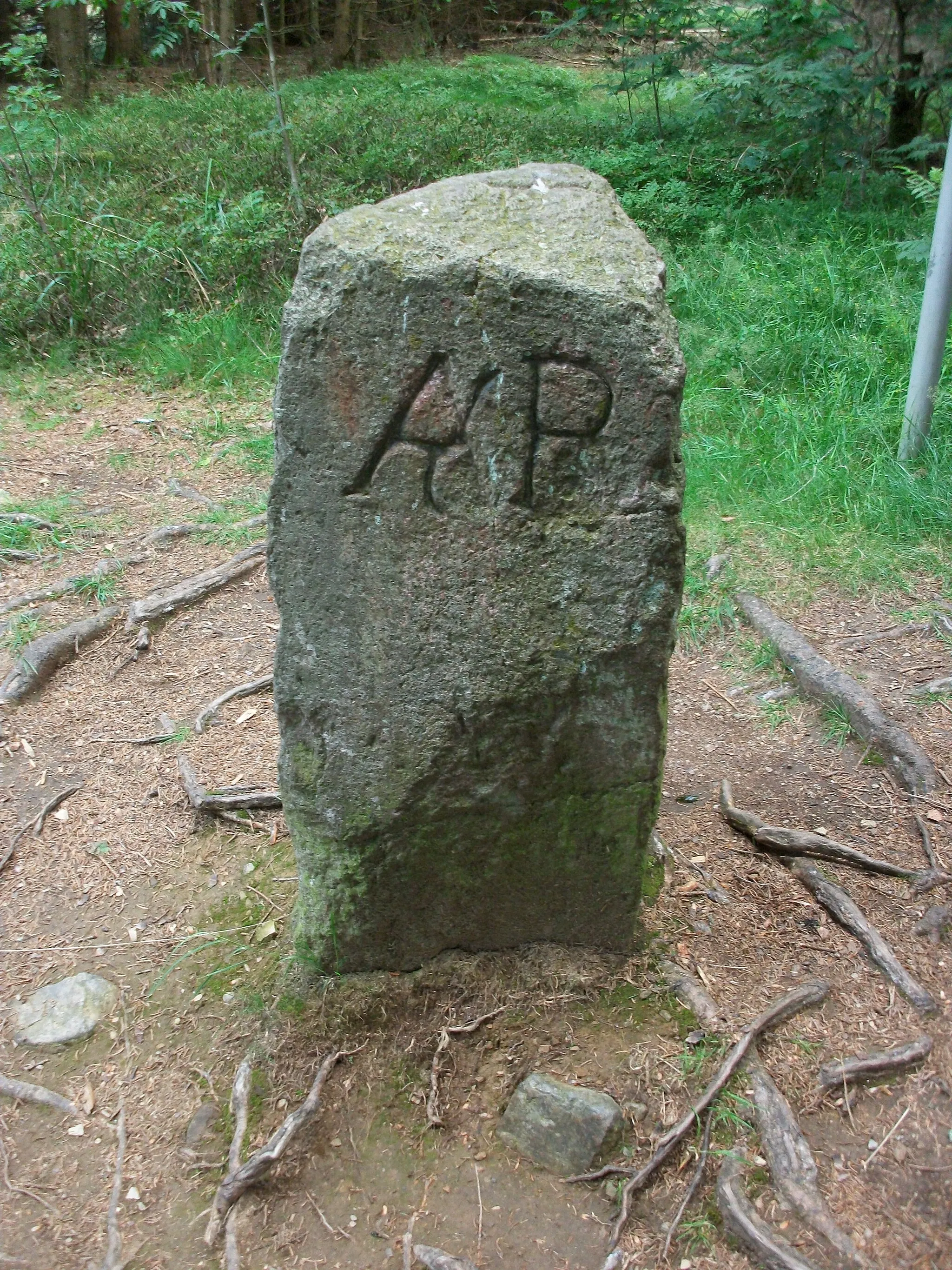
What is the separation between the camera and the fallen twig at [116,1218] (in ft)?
6.22

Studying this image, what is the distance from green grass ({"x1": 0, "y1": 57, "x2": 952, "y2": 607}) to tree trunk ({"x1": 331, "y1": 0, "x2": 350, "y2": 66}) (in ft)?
9.70

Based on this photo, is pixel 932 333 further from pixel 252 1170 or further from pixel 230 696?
pixel 252 1170

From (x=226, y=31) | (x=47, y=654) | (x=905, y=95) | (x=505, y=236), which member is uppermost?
(x=226, y=31)

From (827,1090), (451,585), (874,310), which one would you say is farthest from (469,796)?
(874,310)

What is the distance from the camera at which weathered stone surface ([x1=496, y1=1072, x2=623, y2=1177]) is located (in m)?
2.00

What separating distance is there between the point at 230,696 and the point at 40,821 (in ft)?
2.45

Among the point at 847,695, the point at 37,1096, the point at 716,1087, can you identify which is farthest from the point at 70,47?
the point at 716,1087

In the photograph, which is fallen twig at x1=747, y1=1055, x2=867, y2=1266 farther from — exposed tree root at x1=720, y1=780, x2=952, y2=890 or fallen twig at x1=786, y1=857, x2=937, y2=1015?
exposed tree root at x1=720, y1=780, x2=952, y2=890

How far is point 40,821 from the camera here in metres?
3.00

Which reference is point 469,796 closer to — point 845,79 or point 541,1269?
point 541,1269

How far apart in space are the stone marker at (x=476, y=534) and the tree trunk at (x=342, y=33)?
10.3 m

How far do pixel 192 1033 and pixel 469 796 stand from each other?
34.0 inches

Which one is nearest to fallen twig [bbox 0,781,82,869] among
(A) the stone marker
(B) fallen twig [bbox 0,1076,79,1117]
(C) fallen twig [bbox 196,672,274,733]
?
(C) fallen twig [bbox 196,672,274,733]

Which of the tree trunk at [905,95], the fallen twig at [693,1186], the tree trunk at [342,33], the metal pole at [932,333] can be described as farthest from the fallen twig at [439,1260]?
the tree trunk at [342,33]
